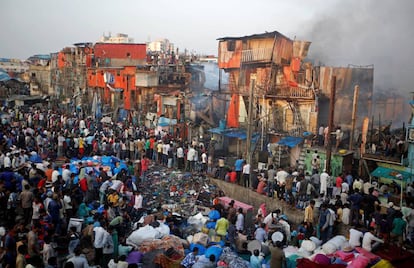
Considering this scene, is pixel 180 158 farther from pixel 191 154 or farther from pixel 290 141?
pixel 290 141

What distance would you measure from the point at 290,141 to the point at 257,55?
791cm

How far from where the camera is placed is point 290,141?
66.4 feet

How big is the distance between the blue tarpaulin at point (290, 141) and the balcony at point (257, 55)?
21.1 ft

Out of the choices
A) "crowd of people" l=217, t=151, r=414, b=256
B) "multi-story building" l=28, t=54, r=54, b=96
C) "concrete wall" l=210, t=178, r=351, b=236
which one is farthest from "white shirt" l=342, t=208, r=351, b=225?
"multi-story building" l=28, t=54, r=54, b=96

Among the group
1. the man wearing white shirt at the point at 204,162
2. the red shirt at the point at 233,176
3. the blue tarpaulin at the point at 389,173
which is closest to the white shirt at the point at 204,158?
the man wearing white shirt at the point at 204,162

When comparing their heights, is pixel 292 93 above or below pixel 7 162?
above

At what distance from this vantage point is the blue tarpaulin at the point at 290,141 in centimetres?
1980

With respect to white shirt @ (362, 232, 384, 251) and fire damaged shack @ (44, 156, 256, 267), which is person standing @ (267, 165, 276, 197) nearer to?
fire damaged shack @ (44, 156, 256, 267)

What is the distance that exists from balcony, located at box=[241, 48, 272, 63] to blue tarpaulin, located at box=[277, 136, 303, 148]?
6442 mm

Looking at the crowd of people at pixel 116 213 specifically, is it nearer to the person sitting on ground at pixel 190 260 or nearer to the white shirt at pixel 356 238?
the person sitting on ground at pixel 190 260

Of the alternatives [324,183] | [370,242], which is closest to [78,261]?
[370,242]

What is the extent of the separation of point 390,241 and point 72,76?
4148cm

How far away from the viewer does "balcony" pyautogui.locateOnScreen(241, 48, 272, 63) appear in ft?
81.8

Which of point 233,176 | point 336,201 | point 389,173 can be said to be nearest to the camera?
point 336,201
